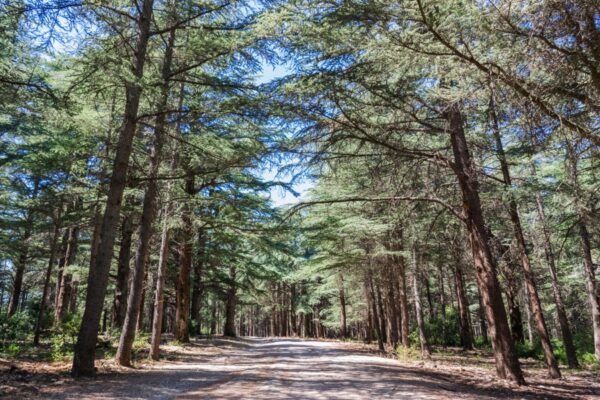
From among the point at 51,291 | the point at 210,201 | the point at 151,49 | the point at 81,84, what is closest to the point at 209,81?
the point at 151,49

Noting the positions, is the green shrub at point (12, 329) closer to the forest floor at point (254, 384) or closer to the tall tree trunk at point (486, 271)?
the forest floor at point (254, 384)

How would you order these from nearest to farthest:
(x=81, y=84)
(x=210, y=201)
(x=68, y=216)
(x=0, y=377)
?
1. (x=0, y=377)
2. (x=81, y=84)
3. (x=210, y=201)
4. (x=68, y=216)

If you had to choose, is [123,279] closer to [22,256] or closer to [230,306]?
[22,256]

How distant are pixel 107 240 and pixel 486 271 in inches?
352

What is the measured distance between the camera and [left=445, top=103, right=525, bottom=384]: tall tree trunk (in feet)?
30.2

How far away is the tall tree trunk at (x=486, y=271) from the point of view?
9203 millimetres

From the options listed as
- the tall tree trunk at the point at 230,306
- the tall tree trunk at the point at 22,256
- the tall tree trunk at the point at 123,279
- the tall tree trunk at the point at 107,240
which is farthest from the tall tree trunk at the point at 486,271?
the tall tree trunk at the point at 230,306

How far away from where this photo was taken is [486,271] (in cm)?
963

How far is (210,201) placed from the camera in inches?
495

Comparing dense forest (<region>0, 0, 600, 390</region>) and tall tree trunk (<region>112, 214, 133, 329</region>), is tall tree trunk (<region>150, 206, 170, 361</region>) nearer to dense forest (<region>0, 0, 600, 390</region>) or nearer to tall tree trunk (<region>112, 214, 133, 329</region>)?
dense forest (<region>0, 0, 600, 390</region>)

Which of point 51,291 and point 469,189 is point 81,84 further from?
point 51,291

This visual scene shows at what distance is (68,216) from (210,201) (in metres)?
5.85

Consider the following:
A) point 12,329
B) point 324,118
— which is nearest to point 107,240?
point 324,118

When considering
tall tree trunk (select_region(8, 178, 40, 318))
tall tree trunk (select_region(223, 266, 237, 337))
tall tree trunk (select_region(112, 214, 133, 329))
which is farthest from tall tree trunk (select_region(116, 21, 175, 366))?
tall tree trunk (select_region(223, 266, 237, 337))
